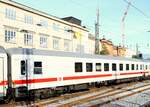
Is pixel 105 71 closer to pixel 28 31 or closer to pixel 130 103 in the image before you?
pixel 130 103

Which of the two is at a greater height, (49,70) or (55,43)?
(55,43)

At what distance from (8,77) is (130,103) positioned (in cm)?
767

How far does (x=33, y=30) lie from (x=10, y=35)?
21.1 ft

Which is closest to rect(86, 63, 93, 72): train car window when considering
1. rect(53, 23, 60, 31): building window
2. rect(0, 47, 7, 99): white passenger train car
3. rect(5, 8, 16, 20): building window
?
rect(0, 47, 7, 99): white passenger train car

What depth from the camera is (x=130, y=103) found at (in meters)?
17.8

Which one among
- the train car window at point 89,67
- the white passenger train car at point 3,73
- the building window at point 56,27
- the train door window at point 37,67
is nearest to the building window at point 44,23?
the building window at point 56,27

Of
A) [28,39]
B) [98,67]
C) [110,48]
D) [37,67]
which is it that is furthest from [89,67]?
[110,48]

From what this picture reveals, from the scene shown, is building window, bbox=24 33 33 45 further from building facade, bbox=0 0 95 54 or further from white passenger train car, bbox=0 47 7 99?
white passenger train car, bbox=0 47 7 99

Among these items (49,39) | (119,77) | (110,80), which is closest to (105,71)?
(110,80)

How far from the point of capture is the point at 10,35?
1722 inches

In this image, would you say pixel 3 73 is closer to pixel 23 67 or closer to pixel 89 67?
pixel 23 67

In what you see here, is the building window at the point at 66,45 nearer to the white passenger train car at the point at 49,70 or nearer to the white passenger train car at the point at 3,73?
the white passenger train car at the point at 49,70

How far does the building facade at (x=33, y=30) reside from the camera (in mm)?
43281

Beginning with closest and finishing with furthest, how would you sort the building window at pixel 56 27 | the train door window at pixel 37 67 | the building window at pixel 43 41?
1. the train door window at pixel 37 67
2. the building window at pixel 43 41
3. the building window at pixel 56 27
